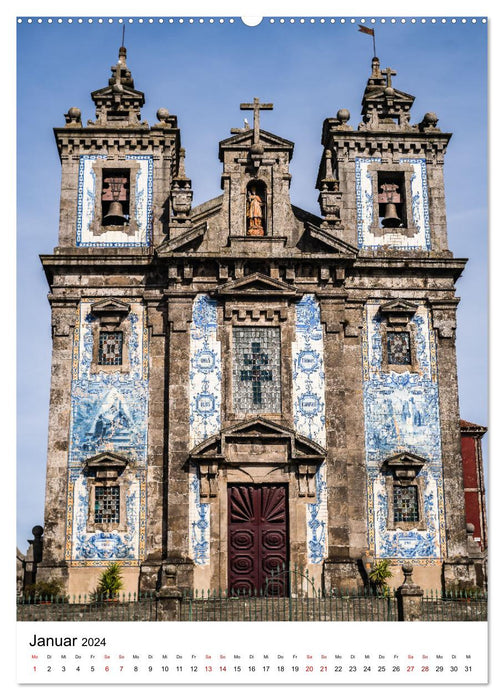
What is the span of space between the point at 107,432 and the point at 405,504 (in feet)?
25.0

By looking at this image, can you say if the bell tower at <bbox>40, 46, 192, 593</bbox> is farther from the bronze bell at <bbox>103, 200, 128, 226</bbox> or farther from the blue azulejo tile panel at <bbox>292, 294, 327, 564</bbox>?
the blue azulejo tile panel at <bbox>292, 294, 327, 564</bbox>

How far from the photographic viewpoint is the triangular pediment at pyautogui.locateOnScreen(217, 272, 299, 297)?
1070 inches

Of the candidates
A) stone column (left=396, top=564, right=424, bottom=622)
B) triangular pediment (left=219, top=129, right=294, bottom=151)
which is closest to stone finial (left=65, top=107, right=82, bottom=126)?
triangular pediment (left=219, top=129, right=294, bottom=151)

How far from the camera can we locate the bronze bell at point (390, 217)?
1142 inches

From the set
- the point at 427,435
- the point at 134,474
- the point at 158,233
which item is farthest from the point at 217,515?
the point at 158,233

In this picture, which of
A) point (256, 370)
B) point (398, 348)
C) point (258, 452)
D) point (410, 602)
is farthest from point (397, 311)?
point (410, 602)

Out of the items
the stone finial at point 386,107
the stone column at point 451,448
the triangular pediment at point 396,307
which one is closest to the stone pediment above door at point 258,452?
the stone column at point 451,448

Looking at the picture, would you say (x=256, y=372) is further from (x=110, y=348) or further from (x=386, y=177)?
(x=386, y=177)

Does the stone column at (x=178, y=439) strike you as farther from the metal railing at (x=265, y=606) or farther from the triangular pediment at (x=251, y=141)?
the triangular pediment at (x=251, y=141)

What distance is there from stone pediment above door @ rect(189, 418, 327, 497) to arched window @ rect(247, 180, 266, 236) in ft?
17.5

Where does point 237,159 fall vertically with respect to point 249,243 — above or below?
above

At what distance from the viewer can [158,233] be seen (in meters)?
28.5
